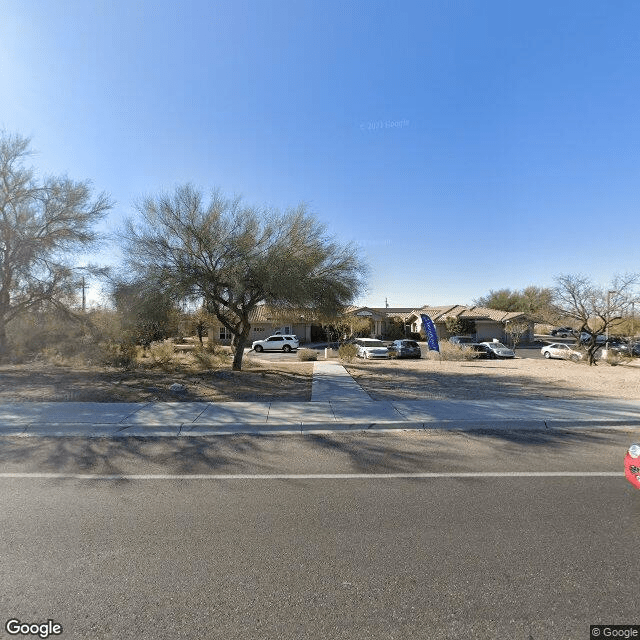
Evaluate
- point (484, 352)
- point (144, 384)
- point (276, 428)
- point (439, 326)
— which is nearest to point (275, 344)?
point (484, 352)

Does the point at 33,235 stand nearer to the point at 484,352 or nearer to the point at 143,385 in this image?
the point at 143,385

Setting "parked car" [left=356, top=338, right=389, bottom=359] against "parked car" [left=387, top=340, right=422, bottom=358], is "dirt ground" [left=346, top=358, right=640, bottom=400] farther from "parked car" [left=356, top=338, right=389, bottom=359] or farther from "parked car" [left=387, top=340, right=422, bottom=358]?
"parked car" [left=387, top=340, right=422, bottom=358]

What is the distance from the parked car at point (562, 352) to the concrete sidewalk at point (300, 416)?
22946mm

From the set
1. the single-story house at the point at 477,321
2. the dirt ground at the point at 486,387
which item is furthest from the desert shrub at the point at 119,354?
the single-story house at the point at 477,321

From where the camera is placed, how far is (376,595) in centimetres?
268

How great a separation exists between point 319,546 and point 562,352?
3363 cm

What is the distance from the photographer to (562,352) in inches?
1225

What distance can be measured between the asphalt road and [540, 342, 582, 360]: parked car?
27.8m

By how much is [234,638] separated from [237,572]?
63 cm

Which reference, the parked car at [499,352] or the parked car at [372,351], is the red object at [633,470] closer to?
the parked car at [372,351]

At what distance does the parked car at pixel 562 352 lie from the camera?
29.4m

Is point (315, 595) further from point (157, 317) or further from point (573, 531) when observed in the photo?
point (157, 317)

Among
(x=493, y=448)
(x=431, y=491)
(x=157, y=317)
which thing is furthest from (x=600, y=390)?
(x=157, y=317)

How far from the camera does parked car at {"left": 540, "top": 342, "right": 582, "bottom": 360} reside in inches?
1158
